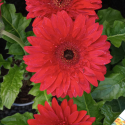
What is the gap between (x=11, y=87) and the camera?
644 mm

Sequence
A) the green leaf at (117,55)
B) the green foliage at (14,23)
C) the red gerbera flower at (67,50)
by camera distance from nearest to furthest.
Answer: the red gerbera flower at (67,50) → the green foliage at (14,23) → the green leaf at (117,55)

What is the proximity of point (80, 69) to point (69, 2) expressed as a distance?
229 mm

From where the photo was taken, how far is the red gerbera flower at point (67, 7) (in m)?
0.50

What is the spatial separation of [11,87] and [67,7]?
0.38 metres

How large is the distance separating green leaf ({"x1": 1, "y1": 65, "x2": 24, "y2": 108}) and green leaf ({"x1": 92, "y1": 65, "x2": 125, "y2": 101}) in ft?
1.06

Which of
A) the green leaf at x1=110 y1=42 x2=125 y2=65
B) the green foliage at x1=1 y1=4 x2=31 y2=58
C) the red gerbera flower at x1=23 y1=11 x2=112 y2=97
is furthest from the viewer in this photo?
the green leaf at x1=110 y1=42 x2=125 y2=65

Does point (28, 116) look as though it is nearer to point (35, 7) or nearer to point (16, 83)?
point (16, 83)

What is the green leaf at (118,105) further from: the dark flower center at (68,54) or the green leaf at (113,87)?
the dark flower center at (68,54)

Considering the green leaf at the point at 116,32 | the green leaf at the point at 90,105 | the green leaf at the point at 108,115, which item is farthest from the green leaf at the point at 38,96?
the green leaf at the point at 116,32

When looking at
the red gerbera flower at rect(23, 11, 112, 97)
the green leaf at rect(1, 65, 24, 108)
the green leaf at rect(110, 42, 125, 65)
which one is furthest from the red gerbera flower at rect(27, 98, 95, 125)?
the green leaf at rect(110, 42, 125, 65)

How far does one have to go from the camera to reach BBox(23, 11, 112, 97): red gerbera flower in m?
0.46

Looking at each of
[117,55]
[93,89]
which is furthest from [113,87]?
[117,55]

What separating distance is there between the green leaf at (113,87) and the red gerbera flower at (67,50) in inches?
6.0

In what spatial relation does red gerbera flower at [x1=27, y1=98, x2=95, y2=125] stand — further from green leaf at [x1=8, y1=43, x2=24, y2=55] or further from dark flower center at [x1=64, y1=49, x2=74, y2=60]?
green leaf at [x1=8, y1=43, x2=24, y2=55]
